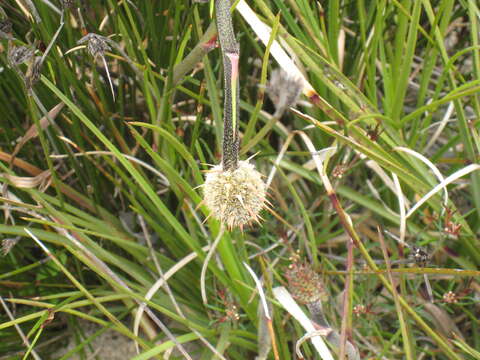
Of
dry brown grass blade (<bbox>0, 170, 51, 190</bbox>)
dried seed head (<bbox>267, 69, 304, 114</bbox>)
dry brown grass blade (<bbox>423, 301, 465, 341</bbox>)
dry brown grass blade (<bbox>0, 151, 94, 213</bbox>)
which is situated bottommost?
dry brown grass blade (<bbox>423, 301, 465, 341</bbox>)

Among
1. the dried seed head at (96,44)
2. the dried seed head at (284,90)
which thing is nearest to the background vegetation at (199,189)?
the dried seed head at (96,44)

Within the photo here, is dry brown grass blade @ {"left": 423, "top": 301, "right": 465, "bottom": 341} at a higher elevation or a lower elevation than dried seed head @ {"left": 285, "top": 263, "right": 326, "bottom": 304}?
lower

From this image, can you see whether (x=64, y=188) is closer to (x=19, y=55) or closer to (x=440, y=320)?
(x=19, y=55)

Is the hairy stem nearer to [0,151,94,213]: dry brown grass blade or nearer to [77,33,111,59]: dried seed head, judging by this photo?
[77,33,111,59]: dried seed head

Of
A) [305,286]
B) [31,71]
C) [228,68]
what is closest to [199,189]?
[305,286]

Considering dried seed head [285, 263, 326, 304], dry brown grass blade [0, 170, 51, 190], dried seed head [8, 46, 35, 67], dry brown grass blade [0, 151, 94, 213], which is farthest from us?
dry brown grass blade [0, 151, 94, 213]

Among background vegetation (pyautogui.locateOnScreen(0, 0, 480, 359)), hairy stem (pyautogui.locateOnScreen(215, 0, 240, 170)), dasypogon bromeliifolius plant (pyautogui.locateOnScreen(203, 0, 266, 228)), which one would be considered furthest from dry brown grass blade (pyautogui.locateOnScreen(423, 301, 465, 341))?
hairy stem (pyautogui.locateOnScreen(215, 0, 240, 170))

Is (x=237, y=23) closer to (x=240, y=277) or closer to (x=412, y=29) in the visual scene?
(x=412, y=29)

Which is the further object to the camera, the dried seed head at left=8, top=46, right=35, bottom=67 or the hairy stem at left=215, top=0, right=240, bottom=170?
the dried seed head at left=8, top=46, right=35, bottom=67

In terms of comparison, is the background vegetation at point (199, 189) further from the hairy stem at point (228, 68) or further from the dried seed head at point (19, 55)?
the hairy stem at point (228, 68)
